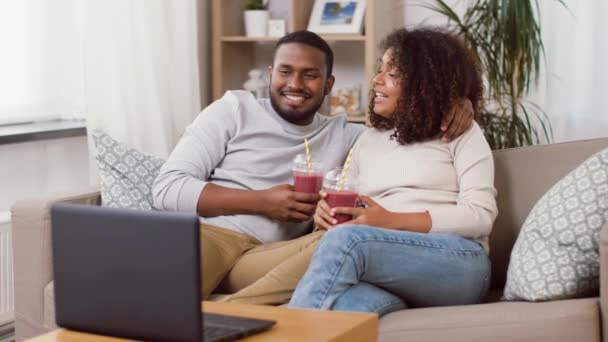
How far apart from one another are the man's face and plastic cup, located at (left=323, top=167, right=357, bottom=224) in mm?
445

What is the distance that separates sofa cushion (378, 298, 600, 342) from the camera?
2.02 meters

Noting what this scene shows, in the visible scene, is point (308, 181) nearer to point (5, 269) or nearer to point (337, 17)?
point (5, 269)

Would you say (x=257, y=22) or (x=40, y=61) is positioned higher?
(x=257, y=22)

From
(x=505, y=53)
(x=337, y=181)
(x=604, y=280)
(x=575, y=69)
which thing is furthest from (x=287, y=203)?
(x=575, y=69)

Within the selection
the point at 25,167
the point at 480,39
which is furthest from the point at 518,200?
the point at 25,167

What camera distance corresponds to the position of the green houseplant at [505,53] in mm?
3549

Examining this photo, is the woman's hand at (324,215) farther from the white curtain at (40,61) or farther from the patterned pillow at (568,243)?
the white curtain at (40,61)

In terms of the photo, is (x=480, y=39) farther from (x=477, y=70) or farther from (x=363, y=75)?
(x=477, y=70)

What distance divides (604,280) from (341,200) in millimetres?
651

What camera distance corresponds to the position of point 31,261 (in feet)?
8.41

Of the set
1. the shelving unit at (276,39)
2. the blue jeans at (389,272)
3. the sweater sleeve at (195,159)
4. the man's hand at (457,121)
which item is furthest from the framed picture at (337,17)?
the blue jeans at (389,272)

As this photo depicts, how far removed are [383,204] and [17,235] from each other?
0.97m

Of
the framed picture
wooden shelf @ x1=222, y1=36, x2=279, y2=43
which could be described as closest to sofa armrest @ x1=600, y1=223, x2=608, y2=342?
the framed picture

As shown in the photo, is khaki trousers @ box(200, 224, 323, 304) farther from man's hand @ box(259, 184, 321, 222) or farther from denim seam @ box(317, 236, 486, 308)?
denim seam @ box(317, 236, 486, 308)
